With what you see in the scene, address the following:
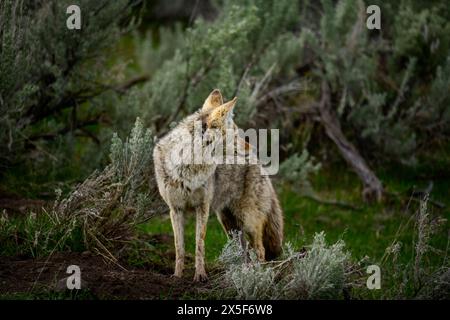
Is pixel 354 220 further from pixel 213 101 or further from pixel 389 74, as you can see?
pixel 213 101

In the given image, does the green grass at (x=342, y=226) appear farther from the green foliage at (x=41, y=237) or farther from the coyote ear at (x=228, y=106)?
the coyote ear at (x=228, y=106)

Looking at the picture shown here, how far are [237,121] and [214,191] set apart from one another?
2.62 metres

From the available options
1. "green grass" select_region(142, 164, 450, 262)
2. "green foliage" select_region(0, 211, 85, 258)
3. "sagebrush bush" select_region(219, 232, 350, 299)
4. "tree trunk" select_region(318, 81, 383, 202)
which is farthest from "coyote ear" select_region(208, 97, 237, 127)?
"tree trunk" select_region(318, 81, 383, 202)

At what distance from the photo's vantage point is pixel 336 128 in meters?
10.0

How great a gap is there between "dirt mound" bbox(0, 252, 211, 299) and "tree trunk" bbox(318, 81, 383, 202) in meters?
4.18

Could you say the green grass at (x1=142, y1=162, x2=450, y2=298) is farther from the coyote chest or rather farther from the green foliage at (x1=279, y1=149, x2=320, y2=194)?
the coyote chest

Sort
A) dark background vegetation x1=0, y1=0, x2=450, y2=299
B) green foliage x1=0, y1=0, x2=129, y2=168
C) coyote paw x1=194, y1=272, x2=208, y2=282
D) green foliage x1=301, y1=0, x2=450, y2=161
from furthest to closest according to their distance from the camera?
green foliage x1=301, y1=0, x2=450, y2=161 < green foliage x1=0, y1=0, x2=129, y2=168 < dark background vegetation x1=0, y1=0, x2=450, y2=299 < coyote paw x1=194, y1=272, x2=208, y2=282

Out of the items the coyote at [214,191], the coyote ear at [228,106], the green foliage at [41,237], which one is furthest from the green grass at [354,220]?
the coyote ear at [228,106]

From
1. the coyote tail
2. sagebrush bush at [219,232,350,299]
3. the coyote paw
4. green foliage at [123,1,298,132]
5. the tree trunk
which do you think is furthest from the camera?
the tree trunk

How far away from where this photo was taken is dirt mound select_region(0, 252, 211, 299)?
5.19 m

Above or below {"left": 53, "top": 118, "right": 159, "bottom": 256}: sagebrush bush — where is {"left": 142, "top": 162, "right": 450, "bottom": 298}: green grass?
below

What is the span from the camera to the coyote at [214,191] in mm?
5691

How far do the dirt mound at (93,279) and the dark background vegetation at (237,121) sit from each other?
2 centimetres

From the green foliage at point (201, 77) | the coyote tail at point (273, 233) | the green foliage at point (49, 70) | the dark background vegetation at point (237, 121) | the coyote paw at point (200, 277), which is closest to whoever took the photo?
the coyote paw at point (200, 277)
